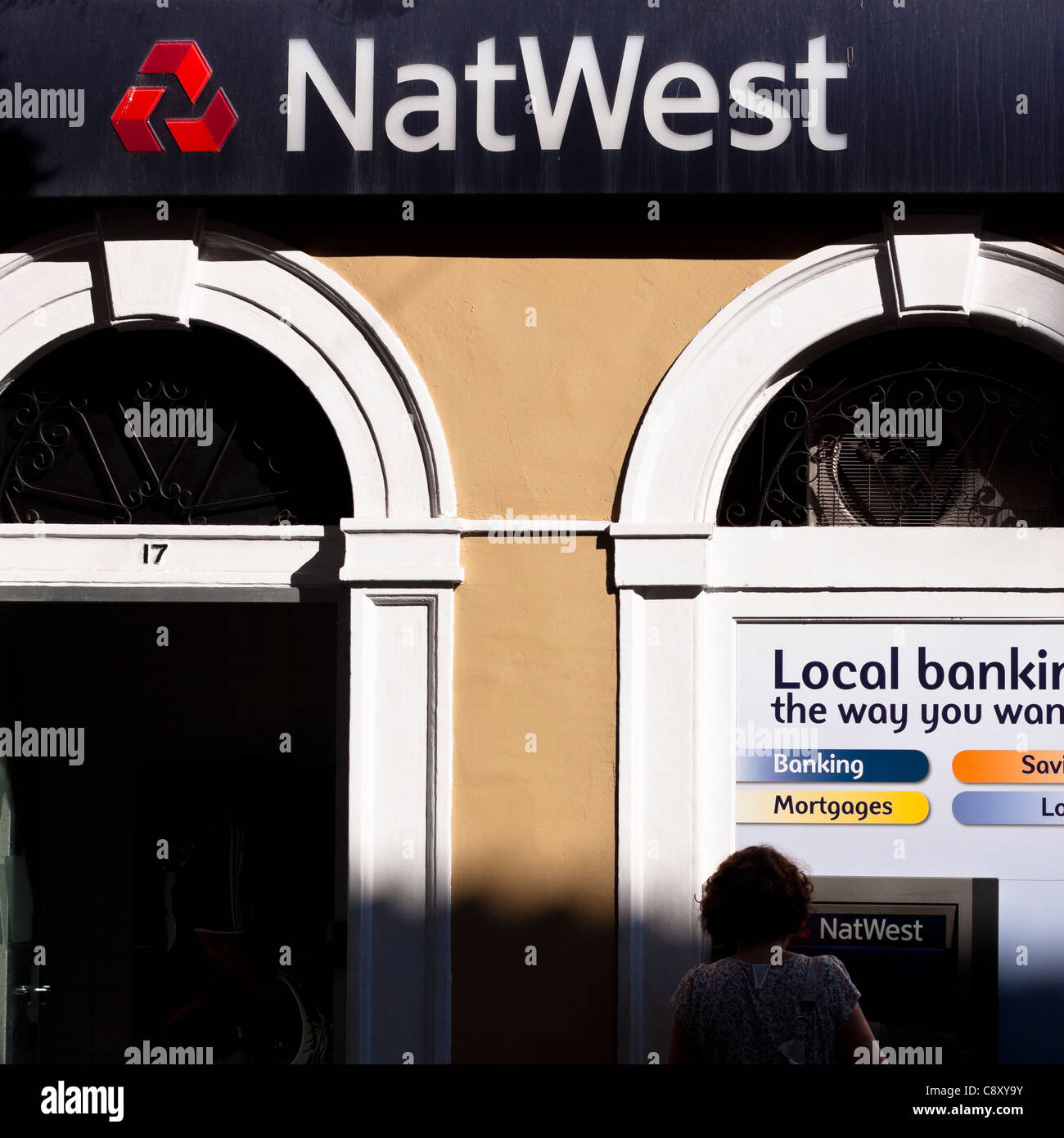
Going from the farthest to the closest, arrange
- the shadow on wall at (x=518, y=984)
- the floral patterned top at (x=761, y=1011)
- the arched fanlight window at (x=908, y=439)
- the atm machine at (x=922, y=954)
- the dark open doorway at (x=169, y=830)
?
the dark open doorway at (x=169, y=830) < the arched fanlight window at (x=908, y=439) < the atm machine at (x=922, y=954) < the shadow on wall at (x=518, y=984) < the floral patterned top at (x=761, y=1011)

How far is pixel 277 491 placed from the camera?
4.94 meters

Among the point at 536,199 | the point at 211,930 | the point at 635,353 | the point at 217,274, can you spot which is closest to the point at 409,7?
the point at 536,199

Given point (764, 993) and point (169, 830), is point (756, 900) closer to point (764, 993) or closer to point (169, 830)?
point (764, 993)

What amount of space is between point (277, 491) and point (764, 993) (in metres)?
2.86

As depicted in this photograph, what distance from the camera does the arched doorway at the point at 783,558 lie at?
4.55 m

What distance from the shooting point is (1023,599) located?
4684 millimetres

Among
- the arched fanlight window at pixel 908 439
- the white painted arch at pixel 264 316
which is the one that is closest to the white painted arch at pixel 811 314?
the arched fanlight window at pixel 908 439

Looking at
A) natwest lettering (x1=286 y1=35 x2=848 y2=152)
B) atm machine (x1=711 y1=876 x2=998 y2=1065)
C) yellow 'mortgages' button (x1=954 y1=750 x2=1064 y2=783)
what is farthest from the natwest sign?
atm machine (x1=711 y1=876 x2=998 y2=1065)

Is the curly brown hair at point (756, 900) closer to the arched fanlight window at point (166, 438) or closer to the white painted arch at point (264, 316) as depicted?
the white painted arch at point (264, 316)

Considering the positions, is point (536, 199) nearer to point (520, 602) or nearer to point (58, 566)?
point (520, 602)

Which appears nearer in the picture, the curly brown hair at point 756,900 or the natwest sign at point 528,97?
the curly brown hair at point 756,900

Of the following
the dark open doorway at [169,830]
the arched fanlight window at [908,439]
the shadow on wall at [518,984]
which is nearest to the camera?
the shadow on wall at [518,984]

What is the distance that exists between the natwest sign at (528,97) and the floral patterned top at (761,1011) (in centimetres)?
298

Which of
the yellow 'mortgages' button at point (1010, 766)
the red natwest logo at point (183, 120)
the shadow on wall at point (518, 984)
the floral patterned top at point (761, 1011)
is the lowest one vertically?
the shadow on wall at point (518, 984)
